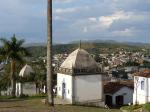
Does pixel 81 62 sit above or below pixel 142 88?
above

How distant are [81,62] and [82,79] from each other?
157 cm

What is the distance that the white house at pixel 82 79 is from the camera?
3819cm

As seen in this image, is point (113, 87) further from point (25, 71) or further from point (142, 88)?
point (25, 71)

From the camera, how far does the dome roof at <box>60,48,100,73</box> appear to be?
38188 mm


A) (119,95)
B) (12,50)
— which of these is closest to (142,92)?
(119,95)

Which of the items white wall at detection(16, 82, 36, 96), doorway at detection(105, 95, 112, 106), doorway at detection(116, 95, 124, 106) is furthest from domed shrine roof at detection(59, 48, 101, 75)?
white wall at detection(16, 82, 36, 96)

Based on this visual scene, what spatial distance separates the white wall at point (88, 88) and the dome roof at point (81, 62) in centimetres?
77

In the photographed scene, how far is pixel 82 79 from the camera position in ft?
126

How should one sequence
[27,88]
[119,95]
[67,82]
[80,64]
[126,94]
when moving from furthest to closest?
1. [27,88]
2. [126,94]
3. [119,95]
4. [67,82]
5. [80,64]

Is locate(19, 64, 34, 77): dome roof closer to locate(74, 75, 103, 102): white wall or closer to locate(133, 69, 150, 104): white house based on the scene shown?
locate(74, 75, 103, 102): white wall

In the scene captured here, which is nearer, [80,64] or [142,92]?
[142,92]

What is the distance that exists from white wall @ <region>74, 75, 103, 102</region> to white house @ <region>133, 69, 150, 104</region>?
381 cm

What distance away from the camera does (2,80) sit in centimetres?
6075

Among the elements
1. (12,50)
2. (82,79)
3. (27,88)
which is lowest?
(27,88)
